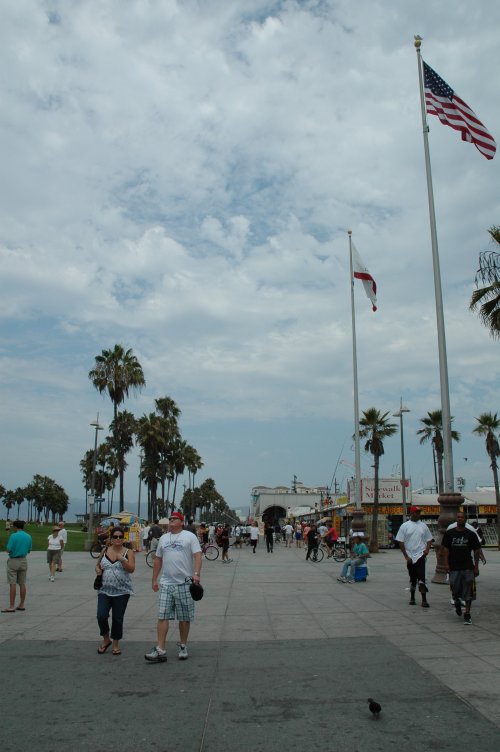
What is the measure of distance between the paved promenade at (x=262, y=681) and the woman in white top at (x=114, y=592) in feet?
0.83

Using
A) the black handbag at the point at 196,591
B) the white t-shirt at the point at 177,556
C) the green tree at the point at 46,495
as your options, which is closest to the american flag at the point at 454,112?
the white t-shirt at the point at 177,556

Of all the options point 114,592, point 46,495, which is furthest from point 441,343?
point 46,495

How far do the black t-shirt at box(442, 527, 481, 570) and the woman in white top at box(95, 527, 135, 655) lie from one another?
15.3 feet

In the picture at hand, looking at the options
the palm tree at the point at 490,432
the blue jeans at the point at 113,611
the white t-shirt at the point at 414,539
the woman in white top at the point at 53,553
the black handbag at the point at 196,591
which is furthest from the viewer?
the palm tree at the point at 490,432

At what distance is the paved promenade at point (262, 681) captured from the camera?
4555mm

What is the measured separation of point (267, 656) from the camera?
23.5ft

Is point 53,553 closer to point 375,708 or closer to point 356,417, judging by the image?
point 375,708

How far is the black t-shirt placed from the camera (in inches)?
357

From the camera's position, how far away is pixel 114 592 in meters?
7.30

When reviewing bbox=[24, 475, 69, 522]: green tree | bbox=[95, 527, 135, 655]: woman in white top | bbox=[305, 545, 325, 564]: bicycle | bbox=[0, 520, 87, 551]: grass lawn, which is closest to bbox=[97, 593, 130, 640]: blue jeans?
bbox=[95, 527, 135, 655]: woman in white top

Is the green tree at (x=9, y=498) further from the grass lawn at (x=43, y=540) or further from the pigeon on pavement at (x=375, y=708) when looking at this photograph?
the pigeon on pavement at (x=375, y=708)

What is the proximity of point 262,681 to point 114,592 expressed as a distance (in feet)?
7.02

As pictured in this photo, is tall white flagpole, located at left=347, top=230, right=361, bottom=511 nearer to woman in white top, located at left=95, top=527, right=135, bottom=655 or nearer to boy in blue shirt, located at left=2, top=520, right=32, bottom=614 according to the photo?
boy in blue shirt, located at left=2, top=520, right=32, bottom=614

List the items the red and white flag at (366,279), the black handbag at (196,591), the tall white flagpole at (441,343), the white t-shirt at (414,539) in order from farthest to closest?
the red and white flag at (366,279) → the tall white flagpole at (441,343) → the white t-shirt at (414,539) → the black handbag at (196,591)
